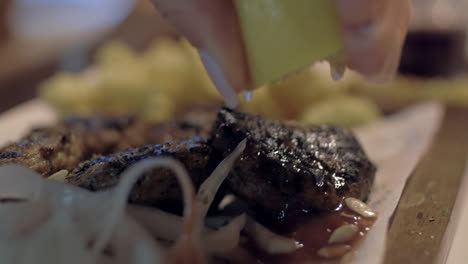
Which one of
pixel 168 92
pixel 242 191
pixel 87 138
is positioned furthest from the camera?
pixel 168 92

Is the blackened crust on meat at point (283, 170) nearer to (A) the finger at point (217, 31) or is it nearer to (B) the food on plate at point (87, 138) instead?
(A) the finger at point (217, 31)

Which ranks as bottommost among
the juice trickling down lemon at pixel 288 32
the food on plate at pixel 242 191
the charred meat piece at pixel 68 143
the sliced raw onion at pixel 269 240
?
the sliced raw onion at pixel 269 240

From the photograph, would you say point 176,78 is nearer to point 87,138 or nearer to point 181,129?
point 181,129

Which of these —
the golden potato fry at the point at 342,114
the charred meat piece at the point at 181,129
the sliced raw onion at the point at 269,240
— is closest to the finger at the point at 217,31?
the sliced raw onion at the point at 269,240

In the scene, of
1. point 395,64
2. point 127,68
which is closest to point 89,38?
point 127,68

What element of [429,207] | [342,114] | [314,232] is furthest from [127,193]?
[342,114]

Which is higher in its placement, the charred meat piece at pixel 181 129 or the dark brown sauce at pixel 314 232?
the charred meat piece at pixel 181 129

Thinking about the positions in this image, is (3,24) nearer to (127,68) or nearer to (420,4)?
(127,68)
